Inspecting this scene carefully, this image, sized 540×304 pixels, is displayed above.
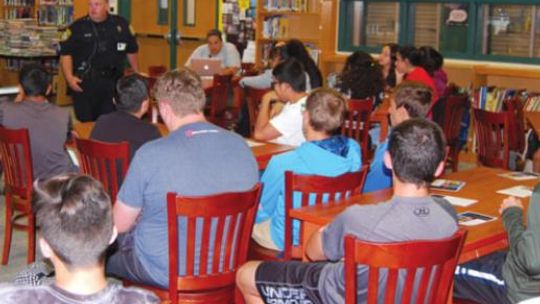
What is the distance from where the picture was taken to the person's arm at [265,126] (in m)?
5.37

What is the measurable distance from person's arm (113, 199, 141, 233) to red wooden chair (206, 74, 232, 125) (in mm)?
4546

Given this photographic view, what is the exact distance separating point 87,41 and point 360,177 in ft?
13.2

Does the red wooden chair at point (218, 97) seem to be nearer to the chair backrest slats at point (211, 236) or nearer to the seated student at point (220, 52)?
the seated student at point (220, 52)

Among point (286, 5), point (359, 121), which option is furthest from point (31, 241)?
point (286, 5)

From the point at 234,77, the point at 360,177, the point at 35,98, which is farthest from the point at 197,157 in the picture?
the point at 234,77

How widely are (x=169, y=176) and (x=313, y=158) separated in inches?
33.8

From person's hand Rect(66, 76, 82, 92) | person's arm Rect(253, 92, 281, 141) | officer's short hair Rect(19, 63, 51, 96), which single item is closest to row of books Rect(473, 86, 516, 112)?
person's arm Rect(253, 92, 281, 141)

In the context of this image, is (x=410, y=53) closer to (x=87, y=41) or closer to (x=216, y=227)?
(x=87, y=41)

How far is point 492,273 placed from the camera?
341 cm

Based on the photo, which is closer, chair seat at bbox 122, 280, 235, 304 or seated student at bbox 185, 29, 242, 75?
chair seat at bbox 122, 280, 235, 304

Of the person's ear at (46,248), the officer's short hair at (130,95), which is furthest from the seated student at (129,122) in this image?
the person's ear at (46,248)

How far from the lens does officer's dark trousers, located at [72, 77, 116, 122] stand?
7.13 meters

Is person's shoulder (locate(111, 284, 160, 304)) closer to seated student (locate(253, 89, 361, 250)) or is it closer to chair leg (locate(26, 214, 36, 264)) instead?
seated student (locate(253, 89, 361, 250))

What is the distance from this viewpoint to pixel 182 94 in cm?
366
